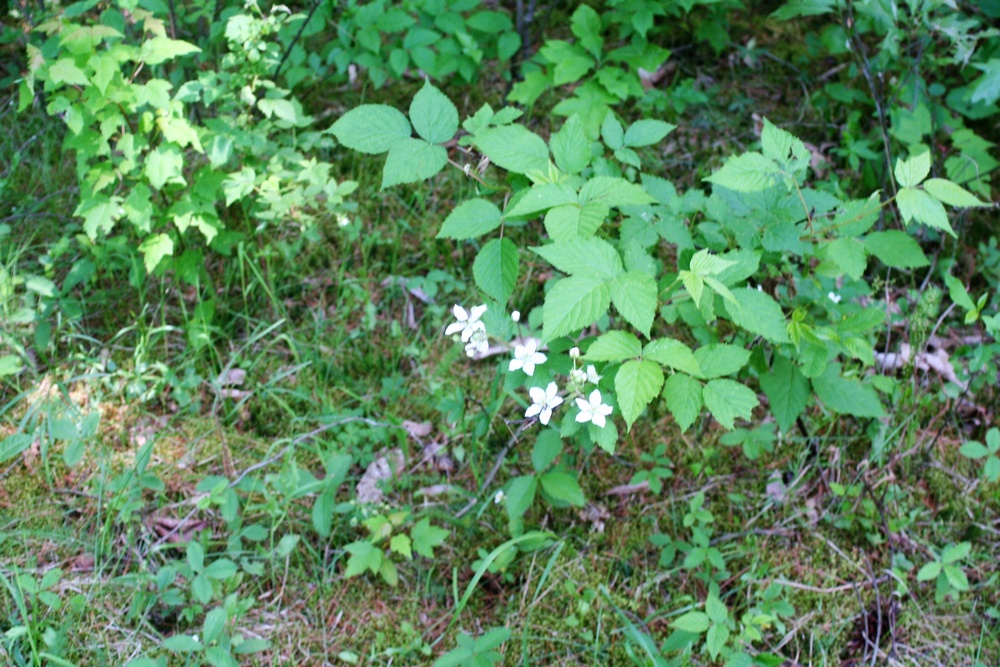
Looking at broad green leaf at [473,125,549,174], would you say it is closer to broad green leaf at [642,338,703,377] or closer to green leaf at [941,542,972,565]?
broad green leaf at [642,338,703,377]

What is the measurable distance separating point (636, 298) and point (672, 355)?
16 cm

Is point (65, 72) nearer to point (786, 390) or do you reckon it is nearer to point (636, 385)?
point (636, 385)

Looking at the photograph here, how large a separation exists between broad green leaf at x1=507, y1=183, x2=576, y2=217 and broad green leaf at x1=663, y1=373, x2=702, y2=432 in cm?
43

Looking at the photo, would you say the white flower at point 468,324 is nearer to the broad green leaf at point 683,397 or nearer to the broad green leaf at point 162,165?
the broad green leaf at point 683,397

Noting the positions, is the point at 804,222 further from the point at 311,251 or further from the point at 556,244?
the point at 311,251

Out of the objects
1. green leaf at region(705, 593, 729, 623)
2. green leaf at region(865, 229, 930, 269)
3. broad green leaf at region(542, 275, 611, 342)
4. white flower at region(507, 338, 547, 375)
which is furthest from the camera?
green leaf at region(705, 593, 729, 623)

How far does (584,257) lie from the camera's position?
1.47 m

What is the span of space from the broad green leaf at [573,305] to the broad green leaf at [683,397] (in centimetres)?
26

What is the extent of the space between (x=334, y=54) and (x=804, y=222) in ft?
6.02

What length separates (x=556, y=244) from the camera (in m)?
1.47

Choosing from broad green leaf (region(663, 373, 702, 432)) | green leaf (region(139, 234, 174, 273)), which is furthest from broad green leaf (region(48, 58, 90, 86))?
broad green leaf (region(663, 373, 702, 432))

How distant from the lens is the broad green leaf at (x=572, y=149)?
1.71m

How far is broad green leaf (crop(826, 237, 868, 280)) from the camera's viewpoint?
1727 mm

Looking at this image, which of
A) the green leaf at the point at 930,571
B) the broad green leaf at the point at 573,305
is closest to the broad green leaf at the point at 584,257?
the broad green leaf at the point at 573,305
